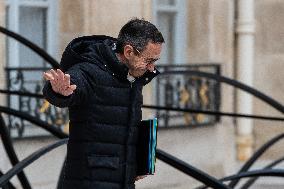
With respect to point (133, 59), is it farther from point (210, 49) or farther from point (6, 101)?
point (210, 49)

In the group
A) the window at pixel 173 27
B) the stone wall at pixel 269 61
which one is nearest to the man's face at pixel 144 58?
the window at pixel 173 27

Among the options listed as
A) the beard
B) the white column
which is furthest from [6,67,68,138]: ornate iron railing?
the beard

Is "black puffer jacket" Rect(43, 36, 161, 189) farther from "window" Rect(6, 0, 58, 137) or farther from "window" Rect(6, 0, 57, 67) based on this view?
"window" Rect(6, 0, 57, 67)

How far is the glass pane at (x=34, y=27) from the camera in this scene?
9.27 metres

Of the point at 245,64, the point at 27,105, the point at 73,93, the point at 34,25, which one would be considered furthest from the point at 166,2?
the point at 73,93

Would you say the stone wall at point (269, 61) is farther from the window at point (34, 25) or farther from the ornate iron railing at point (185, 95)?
the window at point (34, 25)

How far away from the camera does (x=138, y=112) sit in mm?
3342

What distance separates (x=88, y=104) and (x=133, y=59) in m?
0.19

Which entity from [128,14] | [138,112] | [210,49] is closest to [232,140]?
[210,49]

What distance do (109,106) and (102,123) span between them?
0.18 ft

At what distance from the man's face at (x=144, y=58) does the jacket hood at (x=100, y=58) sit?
28mm

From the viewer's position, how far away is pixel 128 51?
3244 mm

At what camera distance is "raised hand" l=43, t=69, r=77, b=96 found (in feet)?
9.93

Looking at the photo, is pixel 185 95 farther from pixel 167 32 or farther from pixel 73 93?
pixel 73 93
